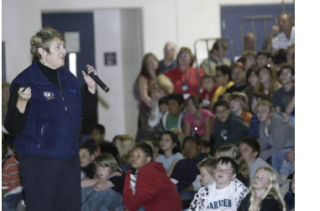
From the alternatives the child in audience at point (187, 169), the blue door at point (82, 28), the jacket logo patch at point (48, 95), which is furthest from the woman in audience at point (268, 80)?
the jacket logo patch at point (48, 95)

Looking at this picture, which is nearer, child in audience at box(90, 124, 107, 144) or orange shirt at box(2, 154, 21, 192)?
orange shirt at box(2, 154, 21, 192)

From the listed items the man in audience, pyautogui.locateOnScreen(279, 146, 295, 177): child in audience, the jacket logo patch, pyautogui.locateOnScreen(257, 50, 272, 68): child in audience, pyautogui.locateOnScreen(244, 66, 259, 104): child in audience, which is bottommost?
pyautogui.locateOnScreen(279, 146, 295, 177): child in audience

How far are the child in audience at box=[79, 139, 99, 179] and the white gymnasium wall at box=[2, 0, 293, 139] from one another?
3.53 metres

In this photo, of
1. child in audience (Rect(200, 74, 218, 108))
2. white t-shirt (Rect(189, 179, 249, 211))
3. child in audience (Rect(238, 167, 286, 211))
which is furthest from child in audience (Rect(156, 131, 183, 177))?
child in audience (Rect(238, 167, 286, 211))

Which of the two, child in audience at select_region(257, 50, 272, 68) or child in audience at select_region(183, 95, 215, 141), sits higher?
child in audience at select_region(257, 50, 272, 68)

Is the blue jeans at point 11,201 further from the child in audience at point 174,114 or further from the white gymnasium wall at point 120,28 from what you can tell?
the white gymnasium wall at point 120,28

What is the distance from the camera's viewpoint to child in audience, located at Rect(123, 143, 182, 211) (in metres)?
6.39

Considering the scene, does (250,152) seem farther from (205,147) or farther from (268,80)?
(268,80)

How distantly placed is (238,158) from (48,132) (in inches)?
97.7

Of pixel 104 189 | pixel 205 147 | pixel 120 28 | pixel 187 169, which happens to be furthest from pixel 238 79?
pixel 120 28

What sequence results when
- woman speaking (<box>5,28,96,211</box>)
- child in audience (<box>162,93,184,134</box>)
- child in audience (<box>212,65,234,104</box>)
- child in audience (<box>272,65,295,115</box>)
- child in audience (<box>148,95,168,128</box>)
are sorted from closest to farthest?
woman speaking (<box>5,28,96,211</box>), child in audience (<box>272,65,295,115</box>), child in audience (<box>162,93,184,134</box>), child in audience (<box>148,95,168,128</box>), child in audience (<box>212,65,234,104</box>)

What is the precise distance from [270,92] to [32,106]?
4.77 metres

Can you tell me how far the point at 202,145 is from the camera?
7.73 metres

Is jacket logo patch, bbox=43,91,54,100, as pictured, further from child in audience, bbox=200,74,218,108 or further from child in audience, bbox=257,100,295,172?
child in audience, bbox=200,74,218,108
